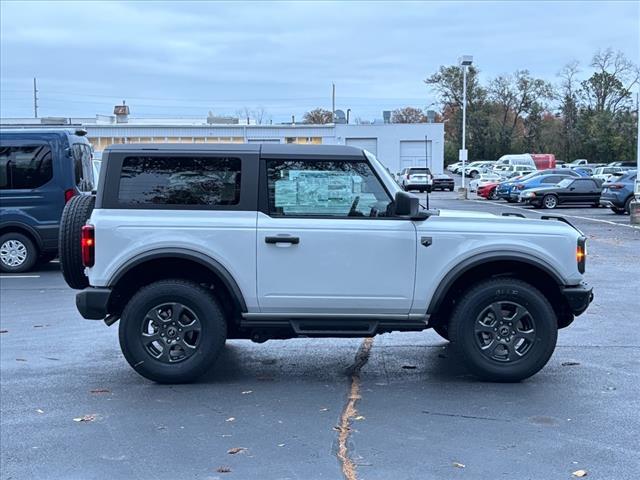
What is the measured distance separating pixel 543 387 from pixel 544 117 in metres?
89.1

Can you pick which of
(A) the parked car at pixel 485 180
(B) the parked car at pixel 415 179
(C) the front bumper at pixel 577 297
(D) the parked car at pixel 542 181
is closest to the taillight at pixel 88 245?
(C) the front bumper at pixel 577 297

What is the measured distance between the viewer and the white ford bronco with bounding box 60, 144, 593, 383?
6.22m

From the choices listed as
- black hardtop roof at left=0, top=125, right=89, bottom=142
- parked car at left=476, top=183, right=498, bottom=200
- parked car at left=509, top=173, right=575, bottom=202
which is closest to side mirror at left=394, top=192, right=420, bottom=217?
black hardtop roof at left=0, top=125, right=89, bottom=142

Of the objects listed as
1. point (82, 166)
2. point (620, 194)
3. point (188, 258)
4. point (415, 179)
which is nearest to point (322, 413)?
point (188, 258)

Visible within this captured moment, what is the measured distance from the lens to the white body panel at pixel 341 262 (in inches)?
245

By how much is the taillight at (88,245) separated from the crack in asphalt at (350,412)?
2303 millimetres

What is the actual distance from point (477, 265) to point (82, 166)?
9495 mm

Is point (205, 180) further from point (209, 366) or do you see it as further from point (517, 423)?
point (517, 423)

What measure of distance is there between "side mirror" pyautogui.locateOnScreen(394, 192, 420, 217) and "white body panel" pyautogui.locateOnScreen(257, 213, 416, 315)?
0.37 ft

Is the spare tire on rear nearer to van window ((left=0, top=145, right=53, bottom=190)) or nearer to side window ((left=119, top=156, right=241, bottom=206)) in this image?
side window ((left=119, top=156, right=241, bottom=206))

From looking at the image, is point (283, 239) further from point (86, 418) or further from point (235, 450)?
point (86, 418)

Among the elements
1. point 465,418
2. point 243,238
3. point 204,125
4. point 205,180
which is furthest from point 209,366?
point 204,125

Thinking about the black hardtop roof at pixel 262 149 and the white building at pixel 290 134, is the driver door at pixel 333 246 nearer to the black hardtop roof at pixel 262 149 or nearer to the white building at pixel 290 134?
the black hardtop roof at pixel 262 149

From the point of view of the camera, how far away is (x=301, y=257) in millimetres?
6234
